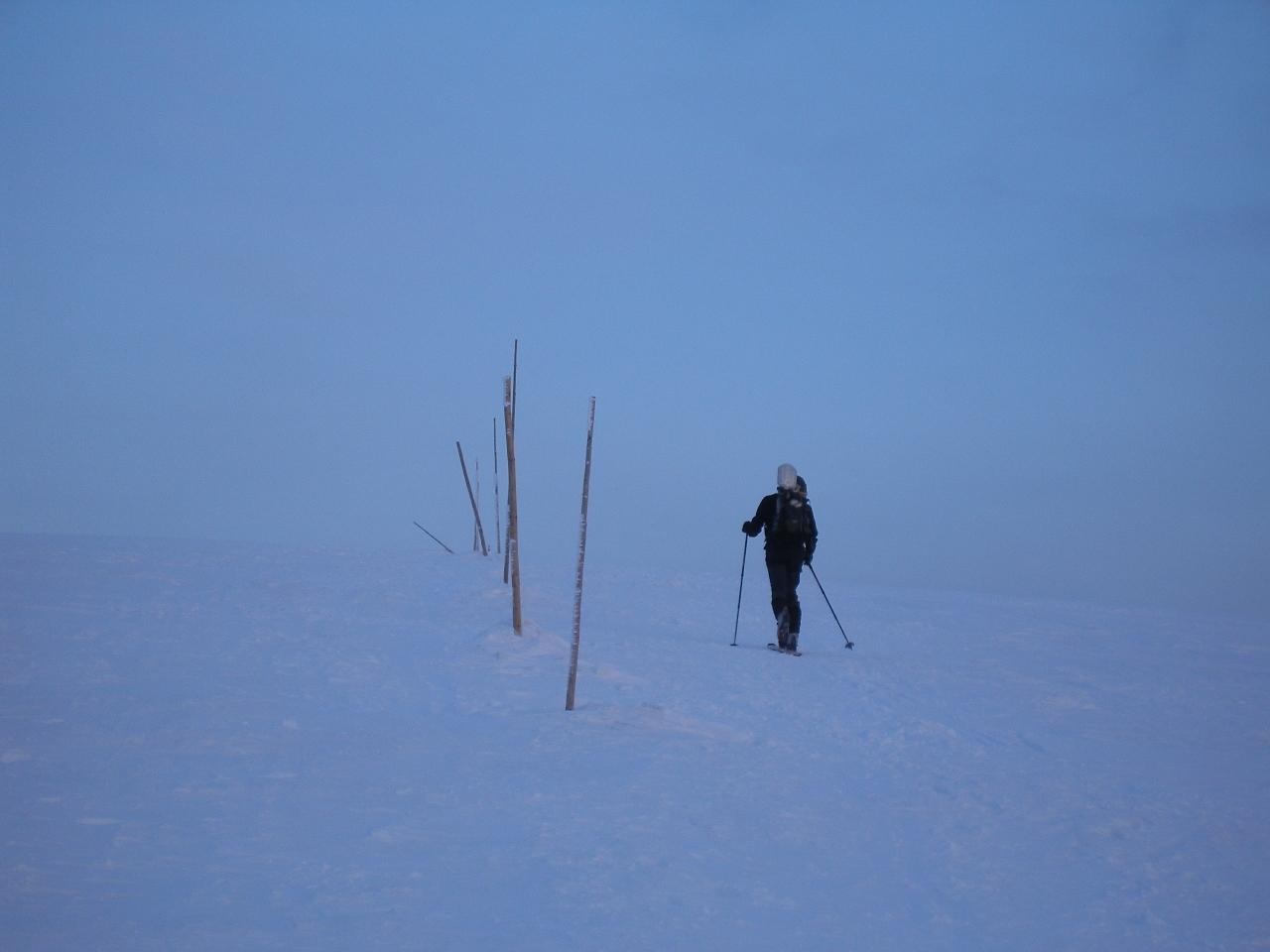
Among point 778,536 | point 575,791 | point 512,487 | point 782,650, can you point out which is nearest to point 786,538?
point 778,536

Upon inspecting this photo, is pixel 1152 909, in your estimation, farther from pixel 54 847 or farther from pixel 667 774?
pixel 54 847

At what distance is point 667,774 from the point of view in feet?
15.0

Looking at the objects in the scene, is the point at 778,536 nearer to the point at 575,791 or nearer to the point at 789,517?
the point at 789,517

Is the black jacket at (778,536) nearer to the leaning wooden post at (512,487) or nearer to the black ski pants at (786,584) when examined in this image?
the black ski pants at (786,584)

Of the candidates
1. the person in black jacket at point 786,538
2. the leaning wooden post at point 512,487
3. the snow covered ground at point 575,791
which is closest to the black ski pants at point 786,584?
the person in black jacket at point 786,538

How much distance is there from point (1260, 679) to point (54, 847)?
30.6ft

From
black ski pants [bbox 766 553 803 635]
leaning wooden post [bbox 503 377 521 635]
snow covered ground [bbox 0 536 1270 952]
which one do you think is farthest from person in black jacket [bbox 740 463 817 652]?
leaning wooden post [bbox 503 377 521 635]

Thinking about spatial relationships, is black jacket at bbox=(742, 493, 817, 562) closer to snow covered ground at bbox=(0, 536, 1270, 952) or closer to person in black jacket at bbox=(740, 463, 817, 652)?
person in black jacket at bbox=(740, 463, 817, 652)

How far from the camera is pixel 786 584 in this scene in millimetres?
9086

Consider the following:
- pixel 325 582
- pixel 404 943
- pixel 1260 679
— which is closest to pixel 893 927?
pixel 404 943

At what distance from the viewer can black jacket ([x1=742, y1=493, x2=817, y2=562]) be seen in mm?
9164

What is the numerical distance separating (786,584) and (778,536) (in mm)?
451

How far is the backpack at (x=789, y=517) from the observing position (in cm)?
911

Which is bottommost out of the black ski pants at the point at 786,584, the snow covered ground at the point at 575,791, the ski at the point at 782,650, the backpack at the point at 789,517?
the ski at the point at 782,650
